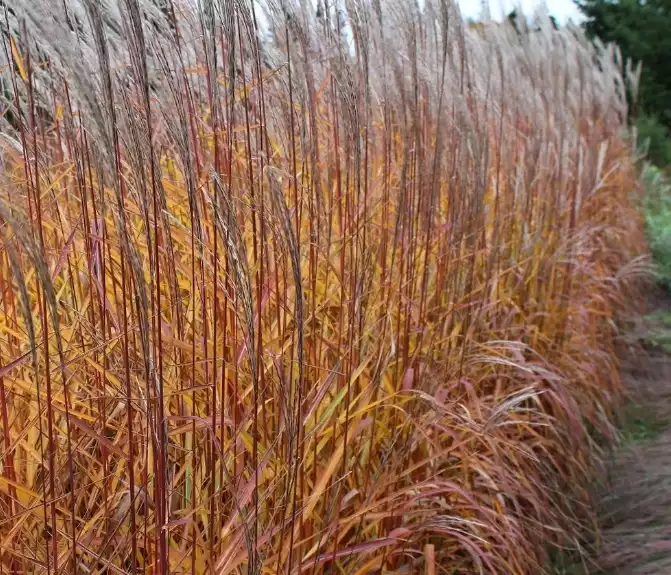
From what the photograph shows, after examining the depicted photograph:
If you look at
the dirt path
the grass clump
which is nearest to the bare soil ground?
the dirt path

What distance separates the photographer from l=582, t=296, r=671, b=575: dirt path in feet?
7.61

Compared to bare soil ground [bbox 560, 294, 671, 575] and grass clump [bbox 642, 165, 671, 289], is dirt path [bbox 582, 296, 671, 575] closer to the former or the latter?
bare soil ground [bbox 560, 294, 671, 575]

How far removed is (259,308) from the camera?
121cm

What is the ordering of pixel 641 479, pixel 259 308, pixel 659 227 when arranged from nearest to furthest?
pixel 259 308
pixel 641 479
pixel 659 227

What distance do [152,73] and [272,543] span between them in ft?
3.46

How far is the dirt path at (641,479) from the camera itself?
91.4 inches

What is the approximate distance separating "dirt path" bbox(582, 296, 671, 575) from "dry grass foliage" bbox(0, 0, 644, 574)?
148mm

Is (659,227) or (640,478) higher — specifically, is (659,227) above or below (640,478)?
above

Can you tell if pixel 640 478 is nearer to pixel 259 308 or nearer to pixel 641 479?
pixel 641 479

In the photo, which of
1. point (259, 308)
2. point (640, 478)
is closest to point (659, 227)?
point (640, 478)

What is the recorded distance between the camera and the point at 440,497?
6.10ft

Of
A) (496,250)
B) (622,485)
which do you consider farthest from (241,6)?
(622,485)

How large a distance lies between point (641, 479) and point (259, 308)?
85.8 inches

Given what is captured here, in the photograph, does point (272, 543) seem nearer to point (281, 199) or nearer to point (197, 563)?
point (197, 563)
